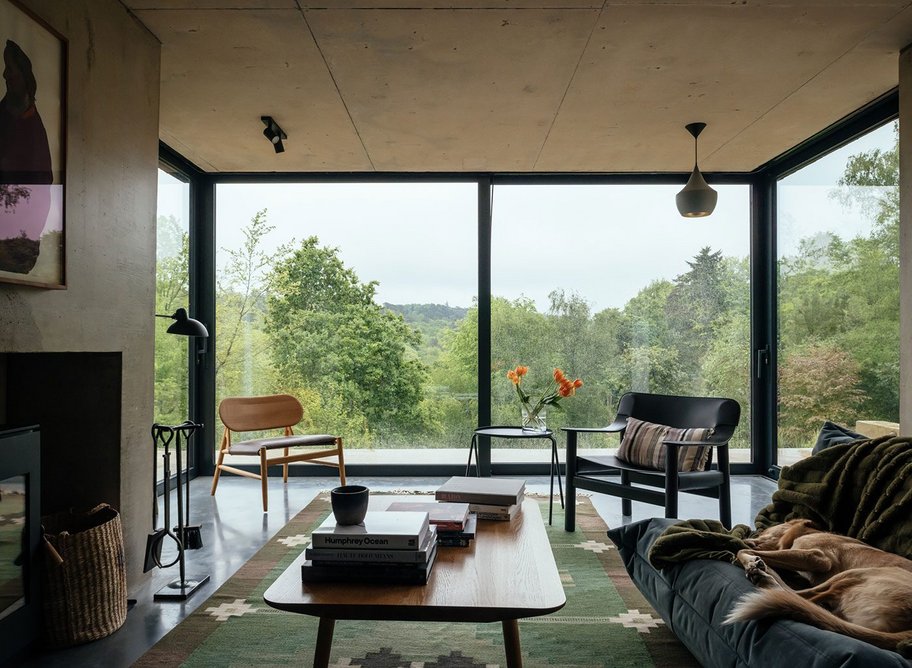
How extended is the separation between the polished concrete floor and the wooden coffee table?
3.24 ft

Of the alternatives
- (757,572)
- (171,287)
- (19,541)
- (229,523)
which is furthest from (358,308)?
(757,572)

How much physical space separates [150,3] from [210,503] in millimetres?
3049

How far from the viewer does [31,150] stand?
221cm

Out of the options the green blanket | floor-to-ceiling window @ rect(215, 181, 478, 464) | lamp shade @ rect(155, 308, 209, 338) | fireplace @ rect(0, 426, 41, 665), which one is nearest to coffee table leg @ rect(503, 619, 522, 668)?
the green blanket

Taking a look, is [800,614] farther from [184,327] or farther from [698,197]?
[698,197]

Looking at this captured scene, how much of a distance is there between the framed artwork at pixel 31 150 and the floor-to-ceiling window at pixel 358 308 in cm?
318

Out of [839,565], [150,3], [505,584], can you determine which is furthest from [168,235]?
[839,565]

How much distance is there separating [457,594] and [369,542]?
0.89 ft

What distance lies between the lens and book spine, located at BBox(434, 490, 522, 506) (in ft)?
8.04

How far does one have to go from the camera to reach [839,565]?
75.8 inches

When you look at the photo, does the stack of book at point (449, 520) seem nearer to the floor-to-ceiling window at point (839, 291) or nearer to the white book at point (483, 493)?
the white book at point (483, 493)

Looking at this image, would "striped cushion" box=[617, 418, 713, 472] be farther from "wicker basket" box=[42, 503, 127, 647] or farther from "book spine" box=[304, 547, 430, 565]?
"wicker basket" box=[42, 503, 127, 647]

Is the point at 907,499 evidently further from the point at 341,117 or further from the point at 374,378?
the point at 374,378

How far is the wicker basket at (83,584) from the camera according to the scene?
232cm
